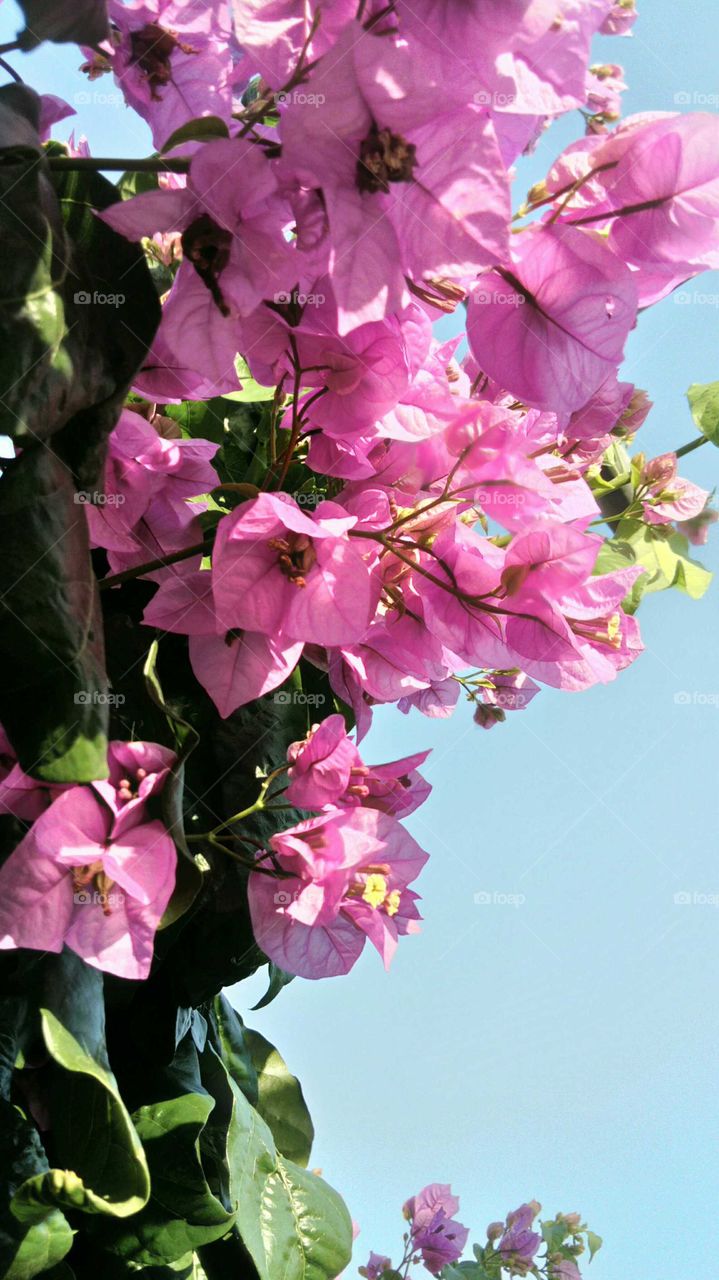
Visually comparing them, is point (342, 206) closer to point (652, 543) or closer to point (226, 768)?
point (226, 768)

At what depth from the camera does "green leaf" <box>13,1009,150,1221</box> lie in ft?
1.04

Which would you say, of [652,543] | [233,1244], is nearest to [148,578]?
[233,1244]

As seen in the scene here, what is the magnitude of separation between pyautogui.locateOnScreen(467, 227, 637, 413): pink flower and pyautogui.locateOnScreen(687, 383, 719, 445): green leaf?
0.44 metres

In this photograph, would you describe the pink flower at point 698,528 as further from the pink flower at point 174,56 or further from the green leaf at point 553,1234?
the green leaf at point 553,1234

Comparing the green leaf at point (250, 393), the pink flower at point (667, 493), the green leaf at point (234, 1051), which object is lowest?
the green leaf at point (234, 1051)

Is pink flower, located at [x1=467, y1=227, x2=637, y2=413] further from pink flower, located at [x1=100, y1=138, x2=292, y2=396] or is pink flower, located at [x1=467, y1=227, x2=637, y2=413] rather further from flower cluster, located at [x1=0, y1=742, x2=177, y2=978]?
flower cluster, located at [x1=0, y1=742, x2=177, y2=978]

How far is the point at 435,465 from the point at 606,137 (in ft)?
0.45

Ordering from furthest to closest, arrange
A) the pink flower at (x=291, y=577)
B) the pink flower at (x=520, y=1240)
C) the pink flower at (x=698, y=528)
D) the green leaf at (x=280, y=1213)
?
the pink flower at (x=520, y=1240) → the pink flower at (x=698, y=528) → the green leaf at (x=280, y=1213) → the pink flower at (x=291, y=577)

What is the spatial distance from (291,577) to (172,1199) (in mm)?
277

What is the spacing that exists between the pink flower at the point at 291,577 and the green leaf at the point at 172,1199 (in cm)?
23

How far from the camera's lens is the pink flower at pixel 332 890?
413 mm

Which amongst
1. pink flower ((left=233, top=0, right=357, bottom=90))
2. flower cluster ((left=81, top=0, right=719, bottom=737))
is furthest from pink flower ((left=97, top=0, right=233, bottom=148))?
pink flower ((left=233, top=0, right=357, bottom=90))

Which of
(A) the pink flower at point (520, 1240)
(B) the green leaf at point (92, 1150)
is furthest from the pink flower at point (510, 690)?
(A) the pink flower at point (520, 1240)

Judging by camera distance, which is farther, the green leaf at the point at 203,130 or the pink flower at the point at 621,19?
the pink flower at the point at 621,19
